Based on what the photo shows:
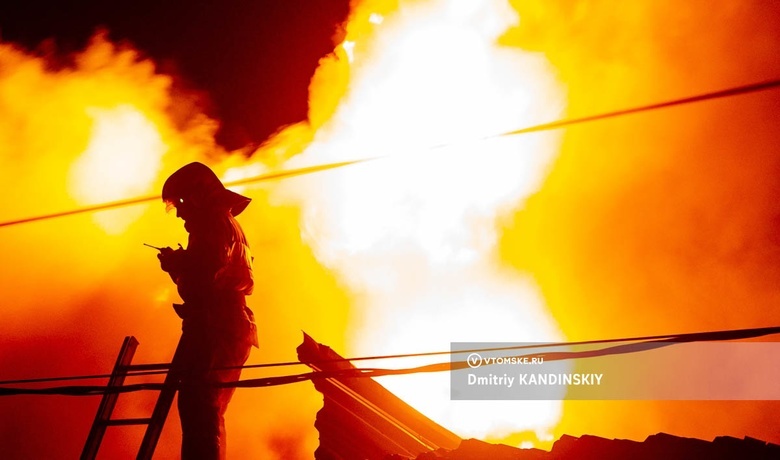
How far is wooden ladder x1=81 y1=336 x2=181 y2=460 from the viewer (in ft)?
20.8

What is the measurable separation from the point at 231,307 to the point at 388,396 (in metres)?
2.58

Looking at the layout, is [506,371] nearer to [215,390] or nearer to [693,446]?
[215,390]

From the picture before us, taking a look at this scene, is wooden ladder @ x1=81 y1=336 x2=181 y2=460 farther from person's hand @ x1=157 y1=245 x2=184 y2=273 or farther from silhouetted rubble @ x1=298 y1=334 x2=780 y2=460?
silhouetted rubble @ x1=298 y1=334 x2=780 y2=460

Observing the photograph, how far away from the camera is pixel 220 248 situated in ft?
21.5

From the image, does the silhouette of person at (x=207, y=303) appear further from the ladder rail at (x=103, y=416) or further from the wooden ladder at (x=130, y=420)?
the ladder rail at (x=103, y=416)

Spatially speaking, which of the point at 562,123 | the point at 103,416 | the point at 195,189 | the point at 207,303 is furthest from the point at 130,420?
the point at 562,123

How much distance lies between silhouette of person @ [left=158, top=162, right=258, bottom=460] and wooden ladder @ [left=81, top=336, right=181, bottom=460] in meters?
0.25

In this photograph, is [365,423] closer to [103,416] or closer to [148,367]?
[148,367]

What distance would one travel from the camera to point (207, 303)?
650 cm

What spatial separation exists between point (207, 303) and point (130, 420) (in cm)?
144

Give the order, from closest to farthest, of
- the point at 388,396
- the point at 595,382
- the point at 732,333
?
the point at 732,333 → the point at 388,396 → the point at 595,382

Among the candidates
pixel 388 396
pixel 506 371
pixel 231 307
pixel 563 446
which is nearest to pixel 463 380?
pixel 506 371

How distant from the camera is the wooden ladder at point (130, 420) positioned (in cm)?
634

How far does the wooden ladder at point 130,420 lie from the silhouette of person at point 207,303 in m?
0.25
